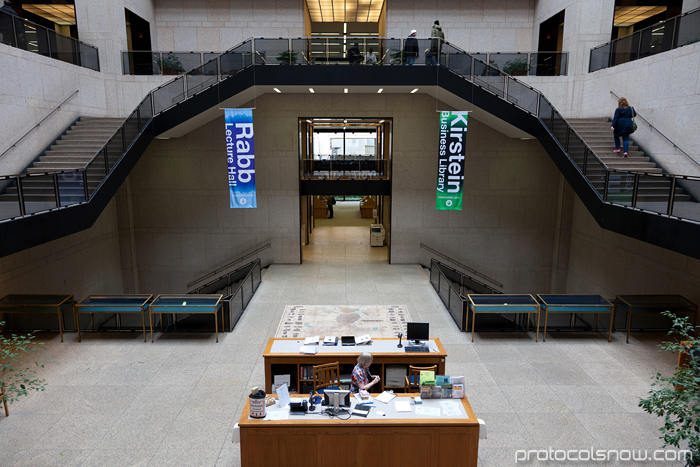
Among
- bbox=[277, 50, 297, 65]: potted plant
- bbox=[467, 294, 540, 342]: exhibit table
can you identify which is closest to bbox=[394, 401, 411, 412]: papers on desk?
bbox=[467, 294, 540, 342]: exhibit table

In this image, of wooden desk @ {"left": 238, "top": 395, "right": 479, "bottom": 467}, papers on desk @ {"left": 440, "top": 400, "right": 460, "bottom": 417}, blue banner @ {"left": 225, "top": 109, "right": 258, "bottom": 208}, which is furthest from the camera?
blue banner @ {"left": 225, "top": 109, "right": 258, "bottom": 208}

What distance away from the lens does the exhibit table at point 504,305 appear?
9.97m

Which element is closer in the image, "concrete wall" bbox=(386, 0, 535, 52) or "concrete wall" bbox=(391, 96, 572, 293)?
"concrete wall" bbox=(391, 96, 572, 293)

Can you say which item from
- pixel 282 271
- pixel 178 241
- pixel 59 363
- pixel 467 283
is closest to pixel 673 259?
pixel 467 283

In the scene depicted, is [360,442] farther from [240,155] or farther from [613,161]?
[613,161]

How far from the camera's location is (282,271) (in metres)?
15.8

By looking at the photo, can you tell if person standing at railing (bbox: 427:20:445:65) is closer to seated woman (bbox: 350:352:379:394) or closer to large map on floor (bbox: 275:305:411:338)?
large map on floor (bbox: 275:305:411:338)

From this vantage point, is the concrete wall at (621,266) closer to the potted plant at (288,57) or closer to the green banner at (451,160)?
the green banner at (451,160)

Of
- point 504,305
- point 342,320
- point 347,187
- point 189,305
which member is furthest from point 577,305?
point 189,305

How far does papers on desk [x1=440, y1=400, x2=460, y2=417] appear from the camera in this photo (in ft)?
19.1

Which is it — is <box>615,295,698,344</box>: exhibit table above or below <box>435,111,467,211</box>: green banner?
below

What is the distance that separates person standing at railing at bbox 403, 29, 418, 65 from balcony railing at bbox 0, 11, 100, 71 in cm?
974

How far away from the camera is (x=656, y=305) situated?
996cm

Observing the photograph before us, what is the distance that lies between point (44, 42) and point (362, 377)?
12.4m
